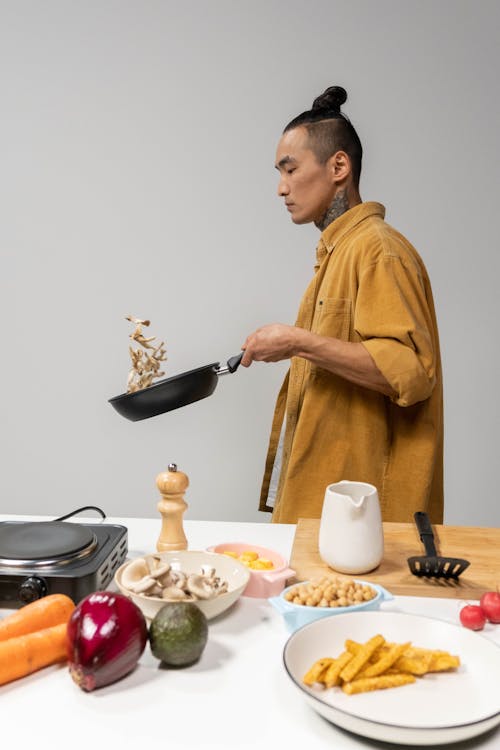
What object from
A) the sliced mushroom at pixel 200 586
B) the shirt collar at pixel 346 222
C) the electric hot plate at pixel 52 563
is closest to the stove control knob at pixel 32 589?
the electric hot plate at pixel 52 563

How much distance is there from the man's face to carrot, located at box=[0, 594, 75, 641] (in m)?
1.39

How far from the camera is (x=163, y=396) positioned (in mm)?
1562

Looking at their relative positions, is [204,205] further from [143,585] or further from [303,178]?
[143,585]

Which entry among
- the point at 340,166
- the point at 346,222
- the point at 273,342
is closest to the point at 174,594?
the point at 273,342

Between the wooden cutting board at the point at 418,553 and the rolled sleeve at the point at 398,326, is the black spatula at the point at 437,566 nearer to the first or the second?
the wooden cutting board at the point at 418,553

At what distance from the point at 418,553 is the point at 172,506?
18.5 inches

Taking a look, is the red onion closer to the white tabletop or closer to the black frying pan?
the white tabletop

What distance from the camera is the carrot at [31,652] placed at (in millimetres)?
945

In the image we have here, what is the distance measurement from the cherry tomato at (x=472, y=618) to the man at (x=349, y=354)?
2.50 ft

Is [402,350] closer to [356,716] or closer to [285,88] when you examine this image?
[356,716]

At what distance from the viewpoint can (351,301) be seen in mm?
1966

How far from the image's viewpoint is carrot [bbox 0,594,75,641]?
100 cm

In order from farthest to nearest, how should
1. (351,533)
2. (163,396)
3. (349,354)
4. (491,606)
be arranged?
(349,354)
(163,396)
(351,533)
(491,606)

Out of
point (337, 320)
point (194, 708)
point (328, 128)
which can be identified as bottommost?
point (194, 708)
